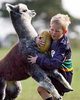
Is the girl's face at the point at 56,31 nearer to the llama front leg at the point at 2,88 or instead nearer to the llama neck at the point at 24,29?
the llama neck at the point at 24,29

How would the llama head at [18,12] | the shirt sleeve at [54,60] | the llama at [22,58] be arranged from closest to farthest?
1. the shirt sleeve at [54,60]
2. the llama at [22,58]
3. the llama head at [18,12]

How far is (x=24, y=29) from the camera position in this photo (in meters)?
6.74

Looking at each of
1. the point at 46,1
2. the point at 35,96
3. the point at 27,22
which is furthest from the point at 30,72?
the point at 46,1

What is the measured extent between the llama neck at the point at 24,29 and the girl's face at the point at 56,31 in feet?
0.90

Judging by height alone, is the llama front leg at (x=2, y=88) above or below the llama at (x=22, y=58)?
below

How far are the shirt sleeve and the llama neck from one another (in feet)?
1.18

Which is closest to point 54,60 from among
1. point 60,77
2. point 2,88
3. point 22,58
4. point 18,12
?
point 60,77

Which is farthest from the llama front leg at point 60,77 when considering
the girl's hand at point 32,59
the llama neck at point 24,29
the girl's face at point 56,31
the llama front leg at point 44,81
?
the llama neck at point 24,29

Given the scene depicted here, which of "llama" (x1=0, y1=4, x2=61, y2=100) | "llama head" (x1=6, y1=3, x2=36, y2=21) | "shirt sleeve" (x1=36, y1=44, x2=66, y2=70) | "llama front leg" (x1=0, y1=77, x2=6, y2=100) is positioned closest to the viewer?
"shirt sleeve" (x1=36, y1=44, x2=66, y2=70)

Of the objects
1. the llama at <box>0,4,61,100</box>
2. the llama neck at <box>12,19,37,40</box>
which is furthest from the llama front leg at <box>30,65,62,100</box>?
the llama neck at <box>12,19,37,40</box>

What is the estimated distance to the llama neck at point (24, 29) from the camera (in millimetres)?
6727

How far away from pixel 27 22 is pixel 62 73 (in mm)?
731

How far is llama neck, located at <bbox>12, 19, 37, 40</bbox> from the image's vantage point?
6727 millimetres

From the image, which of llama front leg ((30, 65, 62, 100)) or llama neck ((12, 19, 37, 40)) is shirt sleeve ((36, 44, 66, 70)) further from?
llama neck ((12, 19, 37, 40))
